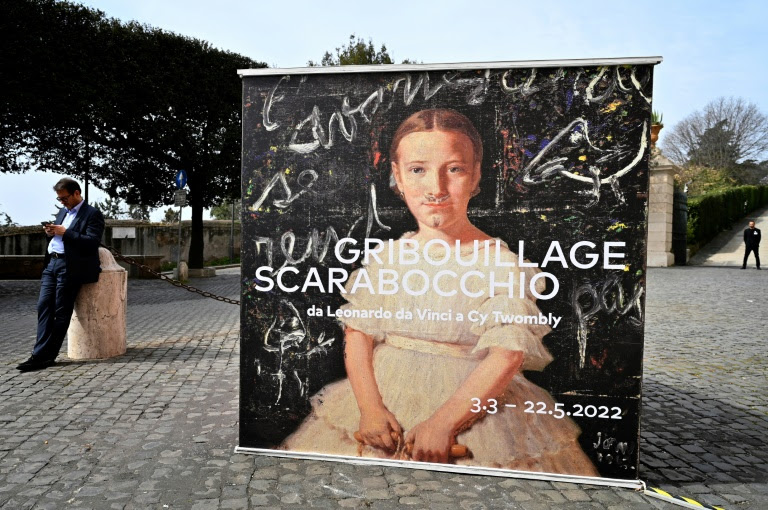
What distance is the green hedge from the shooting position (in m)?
28.4

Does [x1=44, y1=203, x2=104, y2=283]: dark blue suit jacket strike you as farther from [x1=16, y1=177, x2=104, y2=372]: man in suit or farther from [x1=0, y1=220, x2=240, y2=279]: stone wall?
[x1=0, y1=220, x2=240, y2=279]: stone wall

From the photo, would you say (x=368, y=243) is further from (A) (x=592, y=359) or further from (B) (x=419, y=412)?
(A) (x=592, y=359)

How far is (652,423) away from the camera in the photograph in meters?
4.62

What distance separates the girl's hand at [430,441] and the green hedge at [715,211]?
27516 millimetres

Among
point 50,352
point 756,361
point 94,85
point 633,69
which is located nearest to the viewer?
point 633,69

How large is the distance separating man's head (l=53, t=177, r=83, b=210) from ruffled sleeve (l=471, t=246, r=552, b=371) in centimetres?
479

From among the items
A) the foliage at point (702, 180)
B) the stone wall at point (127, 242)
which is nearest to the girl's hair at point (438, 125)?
the stone wall at point (127, 242)

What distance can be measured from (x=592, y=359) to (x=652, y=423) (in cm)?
173

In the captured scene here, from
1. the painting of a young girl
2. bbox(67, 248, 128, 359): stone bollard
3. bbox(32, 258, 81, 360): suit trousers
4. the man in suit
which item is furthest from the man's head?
the painting of a young girl

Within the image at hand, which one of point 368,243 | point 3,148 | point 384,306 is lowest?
point 384,306

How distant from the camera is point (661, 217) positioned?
24.2 m

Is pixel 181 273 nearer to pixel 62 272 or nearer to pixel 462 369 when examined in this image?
pixel 62 272

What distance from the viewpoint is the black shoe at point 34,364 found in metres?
6.09

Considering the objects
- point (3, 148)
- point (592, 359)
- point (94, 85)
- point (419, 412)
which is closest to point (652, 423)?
point (592, 359)
